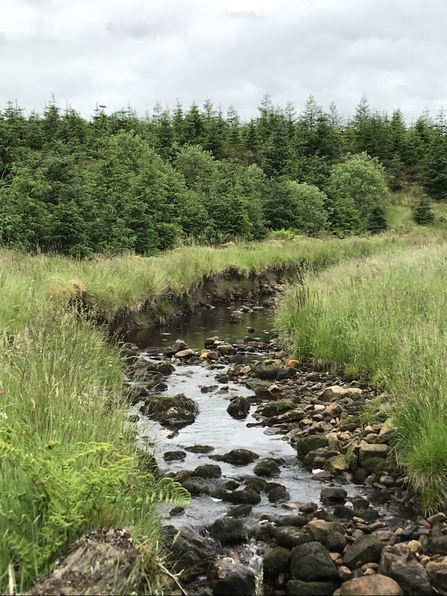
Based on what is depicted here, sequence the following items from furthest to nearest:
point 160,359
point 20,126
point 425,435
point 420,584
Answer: point 20,126 < point 160,359 < point 425,435 < point 420,584

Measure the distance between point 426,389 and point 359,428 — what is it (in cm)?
139

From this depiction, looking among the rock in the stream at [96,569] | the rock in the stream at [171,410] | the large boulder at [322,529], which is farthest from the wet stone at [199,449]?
the rock in the stream at [96,569]

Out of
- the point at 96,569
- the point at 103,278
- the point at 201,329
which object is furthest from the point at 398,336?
the point at 103,278

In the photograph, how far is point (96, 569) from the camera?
2.50 m

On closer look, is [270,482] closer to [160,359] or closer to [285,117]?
[160,359]

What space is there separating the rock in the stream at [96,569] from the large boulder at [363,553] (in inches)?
63.2

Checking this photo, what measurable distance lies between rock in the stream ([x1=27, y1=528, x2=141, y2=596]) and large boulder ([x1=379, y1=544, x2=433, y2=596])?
1638mm

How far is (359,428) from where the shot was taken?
627cm

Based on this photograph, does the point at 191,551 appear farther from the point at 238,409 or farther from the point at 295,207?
the point at 295,207

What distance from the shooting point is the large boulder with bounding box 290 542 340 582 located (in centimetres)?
363

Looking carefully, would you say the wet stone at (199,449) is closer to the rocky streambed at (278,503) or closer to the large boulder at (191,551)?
the rocky streambed at (278,503)

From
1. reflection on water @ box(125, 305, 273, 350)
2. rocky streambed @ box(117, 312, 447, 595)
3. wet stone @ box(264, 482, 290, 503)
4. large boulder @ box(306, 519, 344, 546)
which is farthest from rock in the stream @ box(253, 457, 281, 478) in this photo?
reflection on water @ box(125, 305, 273, 350)

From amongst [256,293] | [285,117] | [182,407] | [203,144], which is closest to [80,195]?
[256,293]

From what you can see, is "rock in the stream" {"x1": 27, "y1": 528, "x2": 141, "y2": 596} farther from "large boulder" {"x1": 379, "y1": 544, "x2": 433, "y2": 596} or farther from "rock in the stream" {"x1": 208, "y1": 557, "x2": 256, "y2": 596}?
"large boulder" {"x1": 379, "y1": 544, "x2": 433, "y2": 596}
